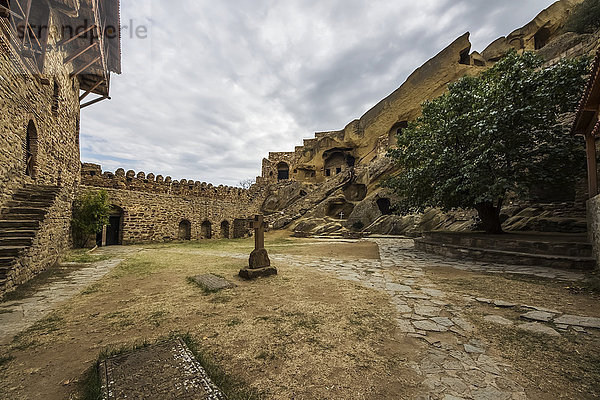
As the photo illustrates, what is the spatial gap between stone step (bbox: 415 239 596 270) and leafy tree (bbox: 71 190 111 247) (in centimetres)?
1373

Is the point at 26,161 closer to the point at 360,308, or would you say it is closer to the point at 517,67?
the point at 360,308

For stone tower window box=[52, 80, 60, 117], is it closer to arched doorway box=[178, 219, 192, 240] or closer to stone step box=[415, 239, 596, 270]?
arched doorway box=[178, 219, 192, 240]

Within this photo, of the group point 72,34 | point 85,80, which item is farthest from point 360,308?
point 85,80

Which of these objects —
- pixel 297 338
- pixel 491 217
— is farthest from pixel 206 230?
pixel 297 338

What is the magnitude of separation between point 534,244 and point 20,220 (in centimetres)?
1280

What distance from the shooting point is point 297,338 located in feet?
9.10

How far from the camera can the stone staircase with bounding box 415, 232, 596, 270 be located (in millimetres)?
5730

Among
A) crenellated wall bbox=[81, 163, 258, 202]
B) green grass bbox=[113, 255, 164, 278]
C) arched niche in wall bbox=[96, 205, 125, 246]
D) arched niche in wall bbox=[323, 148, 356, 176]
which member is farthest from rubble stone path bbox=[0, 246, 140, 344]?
arched niche in wall bbox=[323, 148, 356, 176]

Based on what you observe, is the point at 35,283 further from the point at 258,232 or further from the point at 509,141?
the point at 509,141

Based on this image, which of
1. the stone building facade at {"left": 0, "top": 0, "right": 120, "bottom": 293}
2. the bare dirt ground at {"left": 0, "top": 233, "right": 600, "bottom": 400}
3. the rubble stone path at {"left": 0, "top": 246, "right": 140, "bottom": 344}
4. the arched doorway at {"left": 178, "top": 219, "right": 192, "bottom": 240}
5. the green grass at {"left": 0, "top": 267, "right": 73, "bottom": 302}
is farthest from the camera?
the arched doorway at {"left": 178, "top": 219, "right": 192, "bottom": 240}

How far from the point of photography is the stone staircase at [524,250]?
18.8ft

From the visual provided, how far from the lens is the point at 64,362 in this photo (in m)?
2.38

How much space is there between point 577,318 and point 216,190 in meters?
19.2

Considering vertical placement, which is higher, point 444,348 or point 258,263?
point 258,263
